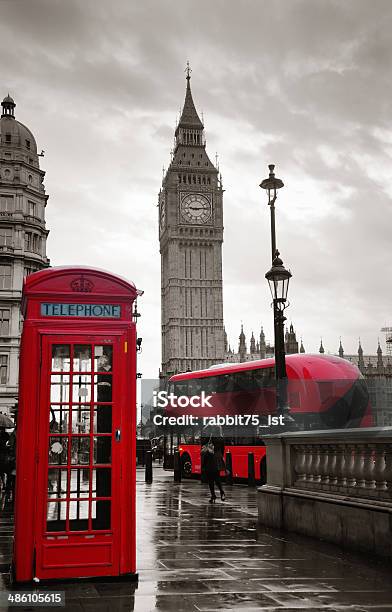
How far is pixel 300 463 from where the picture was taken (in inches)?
397

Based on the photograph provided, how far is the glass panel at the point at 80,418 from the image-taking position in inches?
245

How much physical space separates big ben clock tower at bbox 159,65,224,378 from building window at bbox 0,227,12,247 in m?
57.8

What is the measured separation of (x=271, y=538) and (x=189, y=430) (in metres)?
16.2

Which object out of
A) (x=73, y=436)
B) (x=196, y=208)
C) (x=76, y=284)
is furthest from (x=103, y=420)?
(x=196, y=208)

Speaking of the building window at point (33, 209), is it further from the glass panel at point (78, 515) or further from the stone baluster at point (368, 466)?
the glass panel at point (78, 515)

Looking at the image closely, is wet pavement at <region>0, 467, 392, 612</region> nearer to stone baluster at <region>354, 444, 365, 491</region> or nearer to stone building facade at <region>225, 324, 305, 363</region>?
stone baluster at <region>354, 444, 365, 491</region>

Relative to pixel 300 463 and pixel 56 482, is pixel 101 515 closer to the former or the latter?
pixel 56 482

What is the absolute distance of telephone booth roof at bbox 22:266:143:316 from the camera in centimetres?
643

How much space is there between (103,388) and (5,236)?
155 ft

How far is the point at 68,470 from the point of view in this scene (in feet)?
20.0

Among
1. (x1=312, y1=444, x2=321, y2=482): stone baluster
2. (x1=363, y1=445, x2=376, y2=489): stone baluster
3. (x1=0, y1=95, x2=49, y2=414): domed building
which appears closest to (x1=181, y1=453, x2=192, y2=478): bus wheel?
(x1=312, y1=444, x2=321, y2=482): stone baluster

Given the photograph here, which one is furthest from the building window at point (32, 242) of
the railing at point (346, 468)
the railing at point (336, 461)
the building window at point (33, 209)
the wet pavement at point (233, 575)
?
the railing at point (346, 468)

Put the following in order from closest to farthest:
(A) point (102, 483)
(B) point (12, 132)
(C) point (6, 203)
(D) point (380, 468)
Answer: (A) point (102, 483) → (D) point (380, 468) → (C) point (6, 203) → (B) point (12, 132)

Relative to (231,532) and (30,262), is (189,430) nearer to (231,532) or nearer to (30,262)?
(231,532)
